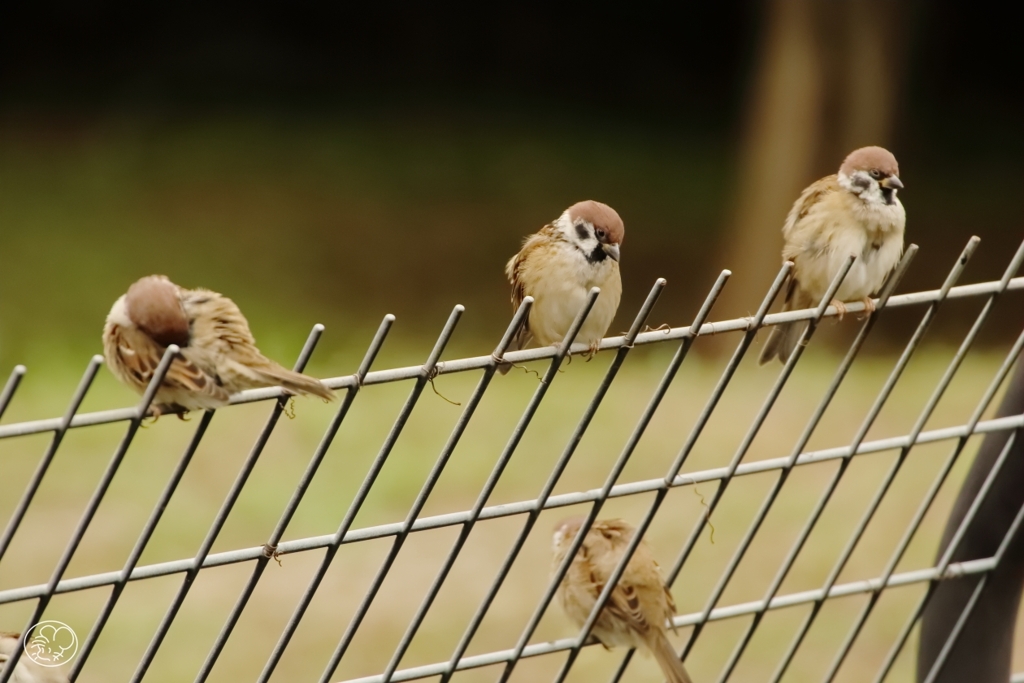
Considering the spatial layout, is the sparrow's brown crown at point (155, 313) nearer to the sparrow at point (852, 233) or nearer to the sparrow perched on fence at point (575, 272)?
the sparrow perched on fence at point (575, 272)

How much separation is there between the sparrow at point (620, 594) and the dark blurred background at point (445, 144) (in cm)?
544

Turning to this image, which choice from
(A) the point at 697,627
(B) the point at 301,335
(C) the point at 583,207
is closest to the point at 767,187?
(B) the point at 301,335

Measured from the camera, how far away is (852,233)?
4098 millimetres

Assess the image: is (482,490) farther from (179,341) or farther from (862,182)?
(862,182)

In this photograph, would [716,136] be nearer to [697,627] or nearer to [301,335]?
[301,335]

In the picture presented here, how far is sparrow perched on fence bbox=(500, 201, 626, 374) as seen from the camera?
12.0 feet

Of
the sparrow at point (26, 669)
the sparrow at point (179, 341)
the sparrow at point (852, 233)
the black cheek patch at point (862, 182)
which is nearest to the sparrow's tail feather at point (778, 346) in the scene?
the sparrow at point (852, 233)

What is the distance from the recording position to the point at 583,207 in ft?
12.0

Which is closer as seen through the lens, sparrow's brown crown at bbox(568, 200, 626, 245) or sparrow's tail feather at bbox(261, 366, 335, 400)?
sparrow's tail feather at bbox(261, 366, 335, 400)

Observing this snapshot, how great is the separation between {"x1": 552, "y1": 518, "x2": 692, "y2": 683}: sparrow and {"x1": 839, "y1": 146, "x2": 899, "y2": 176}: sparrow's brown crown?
140cm

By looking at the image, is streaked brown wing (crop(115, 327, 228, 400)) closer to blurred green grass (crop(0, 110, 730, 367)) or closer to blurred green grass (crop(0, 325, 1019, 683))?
blurred green grass (crop(0, 325, 1019, 683))

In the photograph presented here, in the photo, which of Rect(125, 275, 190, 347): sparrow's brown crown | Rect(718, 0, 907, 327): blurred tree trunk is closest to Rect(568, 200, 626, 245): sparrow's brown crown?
Rect(125, 275, 190, 347): sparrow's brown crown

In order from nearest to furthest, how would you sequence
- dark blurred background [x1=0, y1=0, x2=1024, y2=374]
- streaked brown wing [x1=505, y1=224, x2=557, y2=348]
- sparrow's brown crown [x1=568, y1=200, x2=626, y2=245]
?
sparrow's brown crown [x1=568, y1=200, x2=626, y2=245] < streaked brown wing [x1=505, y1=224, x2=557, y2=348] < dark blurred background [x1=0, y1=0, x2=1024, y2=374]

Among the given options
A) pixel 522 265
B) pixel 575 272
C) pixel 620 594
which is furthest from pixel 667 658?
pixel 522 265
